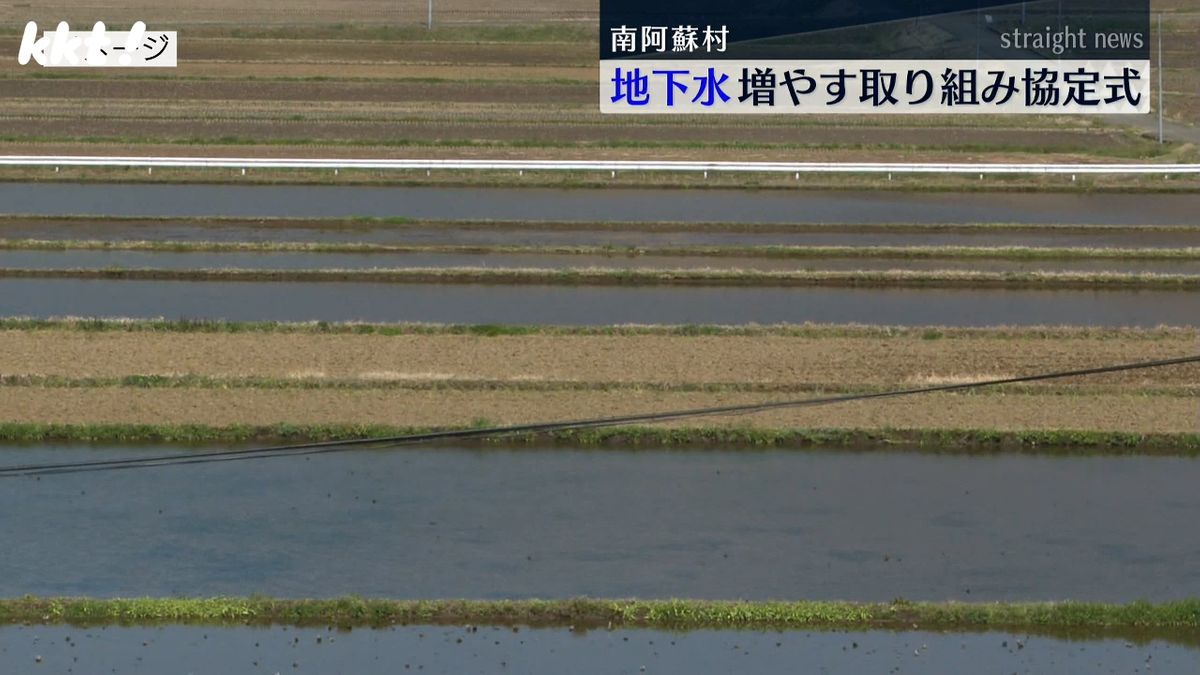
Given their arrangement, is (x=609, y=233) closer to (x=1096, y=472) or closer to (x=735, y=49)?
(x=1096, y=472)

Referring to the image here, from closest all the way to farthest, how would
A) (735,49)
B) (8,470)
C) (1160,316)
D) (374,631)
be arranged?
(374,631) → (8,470) → (1160,316) → (735,49)

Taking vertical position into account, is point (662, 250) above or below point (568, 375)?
above

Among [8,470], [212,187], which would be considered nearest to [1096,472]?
[8,470]

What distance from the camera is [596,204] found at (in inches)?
1423

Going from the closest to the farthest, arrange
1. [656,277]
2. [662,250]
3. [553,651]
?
1. [553,651]
2. [656,277]
3. [662,250]

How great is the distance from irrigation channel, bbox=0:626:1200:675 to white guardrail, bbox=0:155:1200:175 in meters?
24.3

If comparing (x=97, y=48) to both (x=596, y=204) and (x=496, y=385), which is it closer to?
(x=596, y=204)

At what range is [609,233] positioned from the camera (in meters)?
33.1

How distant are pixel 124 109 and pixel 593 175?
51.9 ft

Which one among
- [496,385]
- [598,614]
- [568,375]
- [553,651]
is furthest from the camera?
[568,375]

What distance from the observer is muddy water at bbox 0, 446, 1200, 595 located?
1620cm
